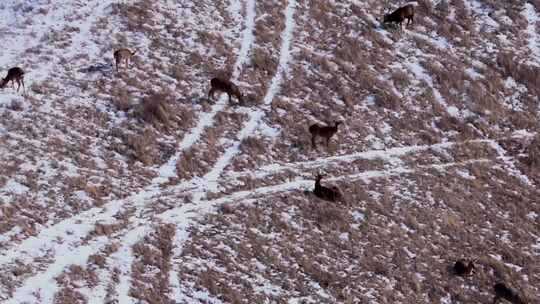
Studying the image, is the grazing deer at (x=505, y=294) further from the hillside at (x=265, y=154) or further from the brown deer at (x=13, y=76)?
the brown deer at (x=13, y=76)

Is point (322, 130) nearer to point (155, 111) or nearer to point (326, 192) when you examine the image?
point (326, 192)

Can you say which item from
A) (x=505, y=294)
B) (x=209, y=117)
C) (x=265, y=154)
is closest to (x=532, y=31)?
(x=265, y=154)

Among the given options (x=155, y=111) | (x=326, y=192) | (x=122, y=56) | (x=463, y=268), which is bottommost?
(x=463, y=268)

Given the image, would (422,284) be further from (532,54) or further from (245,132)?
(532,54)

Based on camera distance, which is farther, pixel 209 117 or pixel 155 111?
pixel 209 117

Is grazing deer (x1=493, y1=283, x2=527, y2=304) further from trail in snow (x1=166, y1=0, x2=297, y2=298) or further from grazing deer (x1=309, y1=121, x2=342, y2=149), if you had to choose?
trail in snow (x1=166, y1=0, x2=297, y2=298)

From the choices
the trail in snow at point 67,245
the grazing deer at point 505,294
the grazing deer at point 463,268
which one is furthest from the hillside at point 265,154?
the grazing deer at point 505,294
